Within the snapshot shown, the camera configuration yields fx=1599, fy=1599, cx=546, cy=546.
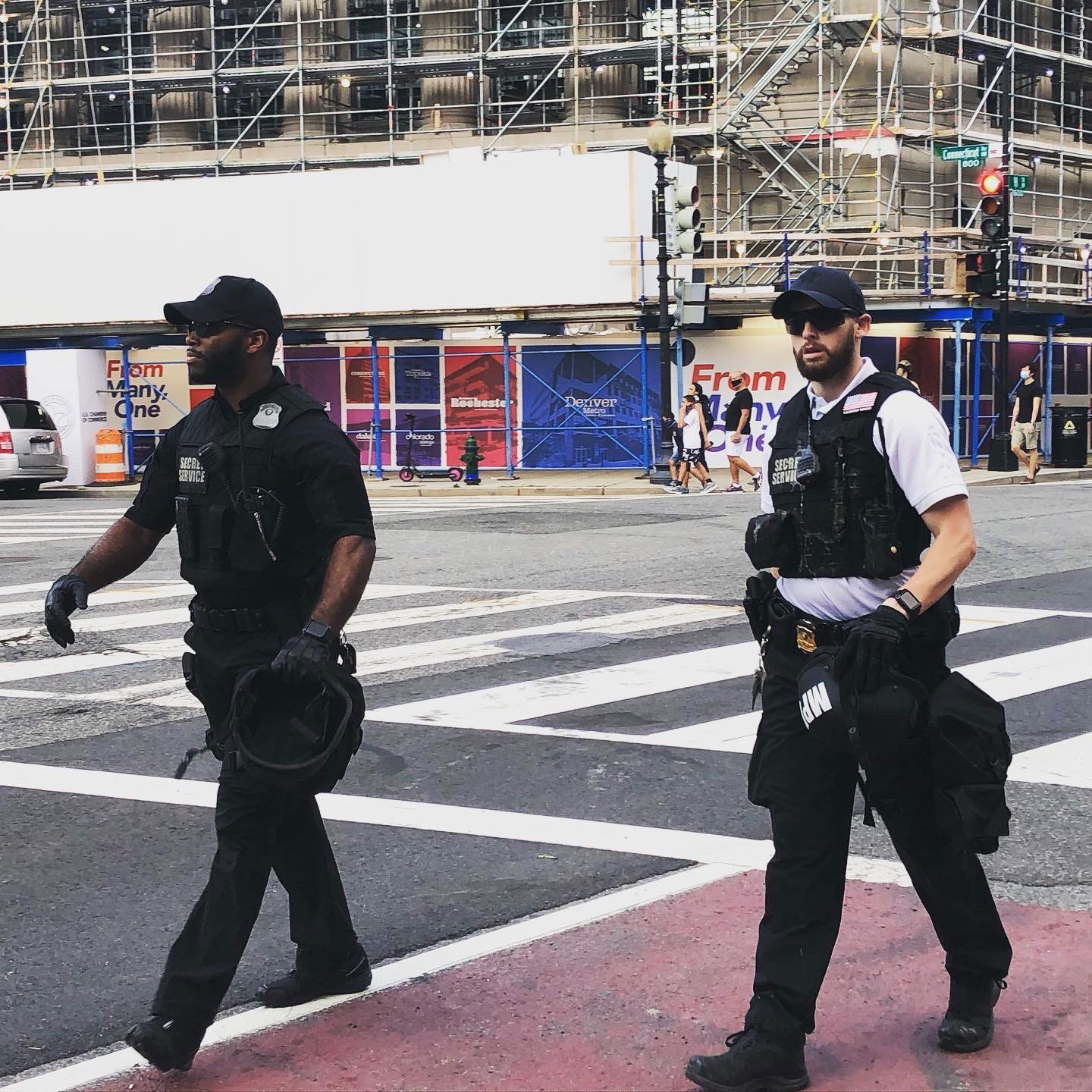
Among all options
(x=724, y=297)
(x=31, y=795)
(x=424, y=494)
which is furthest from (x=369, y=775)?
(x=724, y=297)

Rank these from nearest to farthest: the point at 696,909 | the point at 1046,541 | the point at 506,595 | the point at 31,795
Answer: the point at 696,909
the point at 31,795
the point at 506,595
the point at 1046,541

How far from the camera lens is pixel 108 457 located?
2773 cm

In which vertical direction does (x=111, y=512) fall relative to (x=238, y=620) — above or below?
below

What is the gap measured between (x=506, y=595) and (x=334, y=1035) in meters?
8.47

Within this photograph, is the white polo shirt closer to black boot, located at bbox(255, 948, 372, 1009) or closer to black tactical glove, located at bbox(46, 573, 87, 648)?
black boot, located at bbox(255, 948, 372, 1009)

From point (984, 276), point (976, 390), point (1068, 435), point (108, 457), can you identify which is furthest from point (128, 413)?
point (1068, 435)

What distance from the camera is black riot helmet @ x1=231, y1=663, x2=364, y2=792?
3846mm

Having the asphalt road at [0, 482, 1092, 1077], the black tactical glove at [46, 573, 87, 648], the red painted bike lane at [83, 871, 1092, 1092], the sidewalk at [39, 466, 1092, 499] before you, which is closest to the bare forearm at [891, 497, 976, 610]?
the red painted bike lane at [83, 871, 1092, 1092]

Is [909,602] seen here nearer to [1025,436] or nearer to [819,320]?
[819,320]

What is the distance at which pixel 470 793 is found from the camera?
647cm

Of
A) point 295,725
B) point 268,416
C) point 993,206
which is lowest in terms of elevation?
point 295,725

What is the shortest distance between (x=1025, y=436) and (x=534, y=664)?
17.8m

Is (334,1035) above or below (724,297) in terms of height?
below

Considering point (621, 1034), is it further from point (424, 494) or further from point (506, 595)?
point (424, 494)
